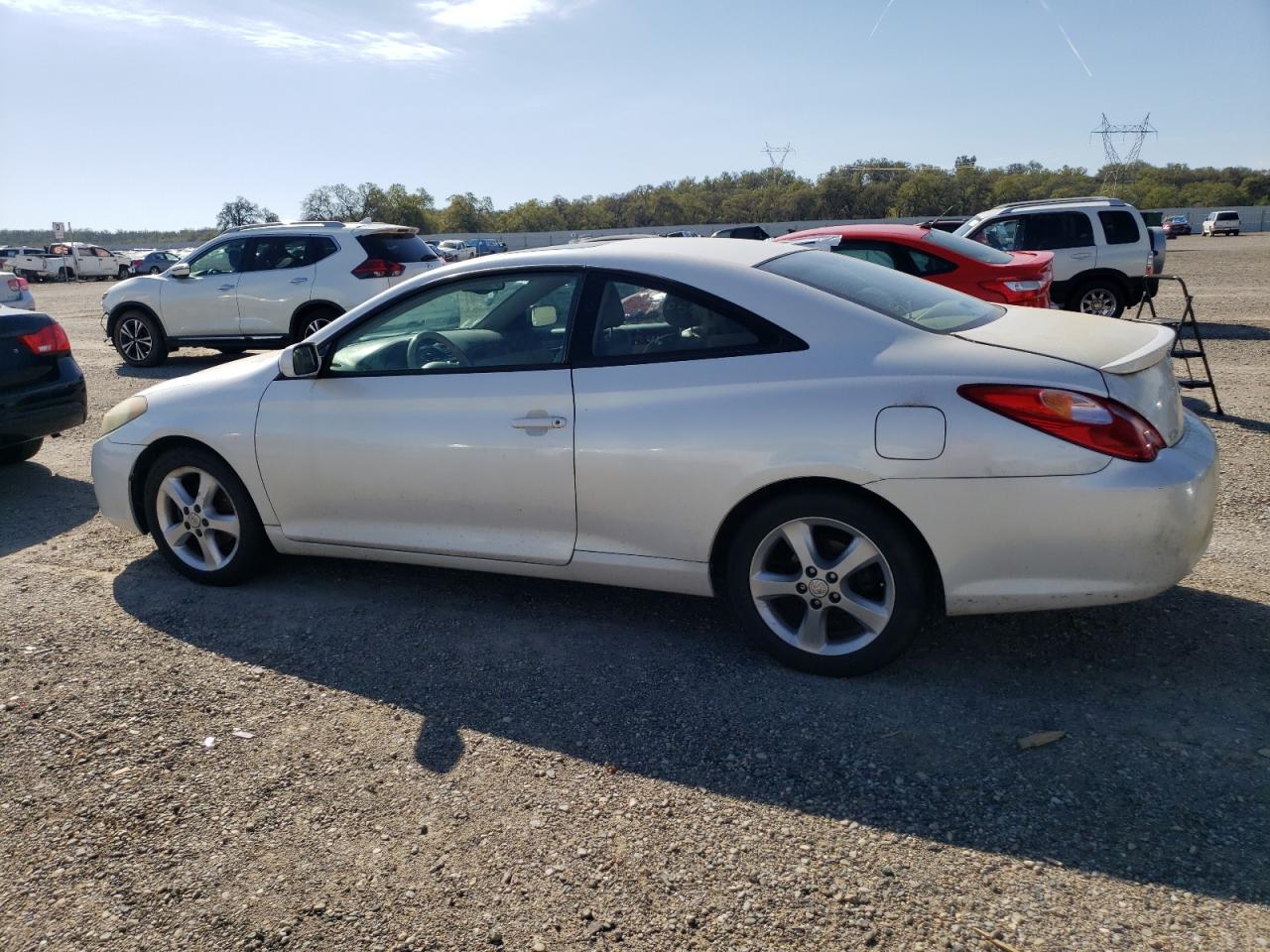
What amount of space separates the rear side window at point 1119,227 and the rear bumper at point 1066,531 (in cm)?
1134

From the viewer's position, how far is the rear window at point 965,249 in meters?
8.88

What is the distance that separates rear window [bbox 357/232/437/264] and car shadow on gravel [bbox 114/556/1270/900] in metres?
7.89

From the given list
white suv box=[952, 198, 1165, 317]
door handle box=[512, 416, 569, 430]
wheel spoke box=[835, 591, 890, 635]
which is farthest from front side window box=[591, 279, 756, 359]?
white suv box=[952, 198, 1165, 317]

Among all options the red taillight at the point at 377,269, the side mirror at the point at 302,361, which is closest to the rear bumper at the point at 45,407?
the side mirror at the point at 302,361

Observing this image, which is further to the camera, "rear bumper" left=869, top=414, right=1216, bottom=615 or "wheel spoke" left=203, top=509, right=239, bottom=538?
"wheel spoke" left=203, top=509, right=239, bottom=538

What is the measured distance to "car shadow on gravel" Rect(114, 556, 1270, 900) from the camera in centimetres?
274

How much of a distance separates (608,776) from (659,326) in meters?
1.72

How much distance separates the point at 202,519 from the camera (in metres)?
4.74

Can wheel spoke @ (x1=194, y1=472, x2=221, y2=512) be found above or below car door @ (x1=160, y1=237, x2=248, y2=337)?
below

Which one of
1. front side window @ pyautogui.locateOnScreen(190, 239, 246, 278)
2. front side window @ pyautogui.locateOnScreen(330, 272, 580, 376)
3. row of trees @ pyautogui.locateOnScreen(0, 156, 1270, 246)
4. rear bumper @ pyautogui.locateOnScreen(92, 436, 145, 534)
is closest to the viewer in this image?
front side window @ pyautogui.locateOnScreen(330, 272, 580, 376)

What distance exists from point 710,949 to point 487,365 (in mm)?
2542

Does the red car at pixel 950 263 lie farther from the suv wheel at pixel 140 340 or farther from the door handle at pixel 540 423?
the suv wheel at pixel 140 340

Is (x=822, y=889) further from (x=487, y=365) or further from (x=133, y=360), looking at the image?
(x=133, y=360)

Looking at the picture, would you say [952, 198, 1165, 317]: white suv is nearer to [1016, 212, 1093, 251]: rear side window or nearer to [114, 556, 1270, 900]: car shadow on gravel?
[1016, 212, 1093, 251]: rear side window
